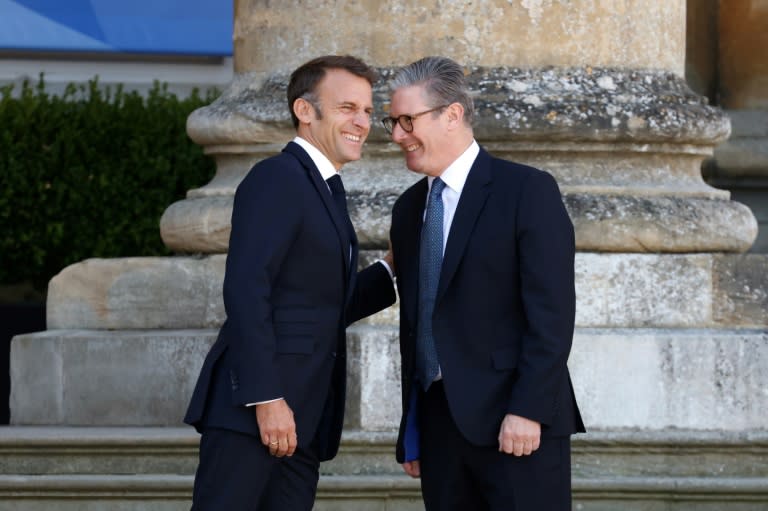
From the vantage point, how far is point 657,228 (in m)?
5.27

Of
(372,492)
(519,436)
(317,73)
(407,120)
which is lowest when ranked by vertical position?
(372,492)

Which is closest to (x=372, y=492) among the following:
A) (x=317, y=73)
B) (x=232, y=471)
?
(x=232, y=471)

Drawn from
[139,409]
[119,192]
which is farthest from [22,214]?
[139,409]

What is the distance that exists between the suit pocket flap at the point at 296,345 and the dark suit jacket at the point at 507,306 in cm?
32

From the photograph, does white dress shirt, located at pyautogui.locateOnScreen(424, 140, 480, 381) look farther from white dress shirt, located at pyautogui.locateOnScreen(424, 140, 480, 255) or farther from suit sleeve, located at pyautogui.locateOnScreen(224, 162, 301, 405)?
suit sleeve, located at pyautogui.locateOnScreen(224, 162, 301, 405)

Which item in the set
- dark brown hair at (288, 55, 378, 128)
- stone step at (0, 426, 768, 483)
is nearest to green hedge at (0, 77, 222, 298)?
stone step at (0, 426, 768, 483)

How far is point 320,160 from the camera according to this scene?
13.3ft

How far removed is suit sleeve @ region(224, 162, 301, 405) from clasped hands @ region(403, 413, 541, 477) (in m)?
0.56

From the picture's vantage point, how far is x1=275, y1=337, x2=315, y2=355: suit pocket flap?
12.8ft

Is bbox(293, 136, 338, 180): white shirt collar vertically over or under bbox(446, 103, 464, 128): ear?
under

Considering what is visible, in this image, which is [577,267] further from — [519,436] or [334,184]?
[519,436]

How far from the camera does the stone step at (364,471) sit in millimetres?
4984

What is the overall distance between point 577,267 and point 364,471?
967mm

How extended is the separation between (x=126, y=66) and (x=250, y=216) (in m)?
6.81
